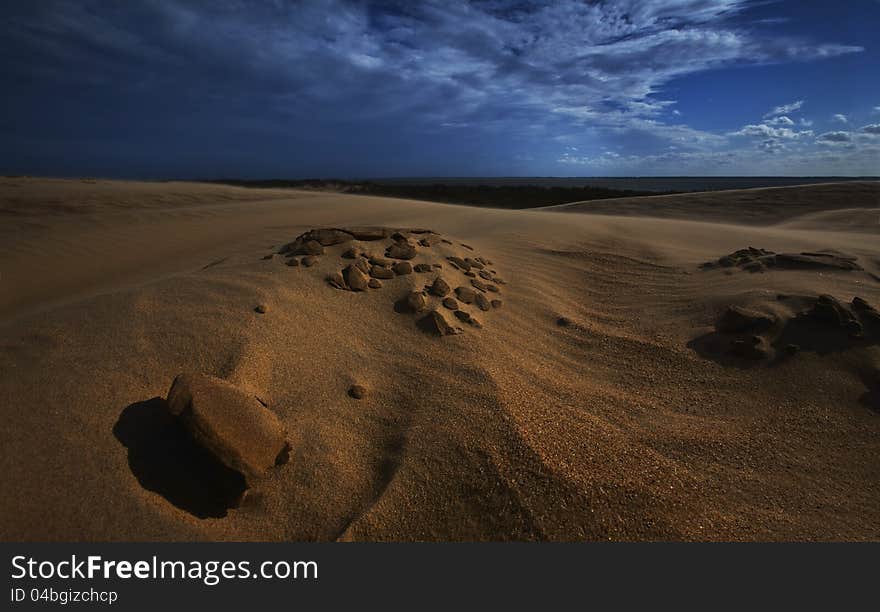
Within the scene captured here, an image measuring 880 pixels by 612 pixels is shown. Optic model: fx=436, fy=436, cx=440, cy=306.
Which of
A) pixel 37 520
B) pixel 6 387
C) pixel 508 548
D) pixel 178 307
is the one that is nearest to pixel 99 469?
pixel 37 520

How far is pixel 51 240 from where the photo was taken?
552 centimetres

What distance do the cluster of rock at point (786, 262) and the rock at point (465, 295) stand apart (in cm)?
A: 268

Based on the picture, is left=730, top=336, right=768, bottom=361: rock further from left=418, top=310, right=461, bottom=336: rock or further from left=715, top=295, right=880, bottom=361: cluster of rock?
left=418, top=310, right=461, bottom=336: rock

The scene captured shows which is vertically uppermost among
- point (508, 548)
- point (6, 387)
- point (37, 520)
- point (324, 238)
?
point (324, 238)

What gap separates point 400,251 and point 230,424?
2161 mm

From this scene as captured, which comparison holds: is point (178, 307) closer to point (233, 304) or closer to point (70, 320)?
point (233, 304)

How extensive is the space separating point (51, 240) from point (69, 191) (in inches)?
153

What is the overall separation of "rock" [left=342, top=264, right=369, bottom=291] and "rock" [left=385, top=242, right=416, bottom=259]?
1.41ft

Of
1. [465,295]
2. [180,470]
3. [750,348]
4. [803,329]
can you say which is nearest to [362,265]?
[465,295]

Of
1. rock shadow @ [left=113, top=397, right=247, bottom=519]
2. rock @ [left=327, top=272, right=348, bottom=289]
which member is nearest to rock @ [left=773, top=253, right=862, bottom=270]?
rock @ [left=327, top=272, right=348, bottom=289]

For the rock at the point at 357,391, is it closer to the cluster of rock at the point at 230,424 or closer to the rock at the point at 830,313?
the cluster of rock at the point at 230,424

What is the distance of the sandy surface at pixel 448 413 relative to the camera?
57.0 inches

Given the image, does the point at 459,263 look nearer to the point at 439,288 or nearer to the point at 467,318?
the point at 439,288

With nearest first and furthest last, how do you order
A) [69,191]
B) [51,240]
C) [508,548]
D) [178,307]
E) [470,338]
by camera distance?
[508,548] → [178,307] → [470,338] → [51,240] → [69,191]
